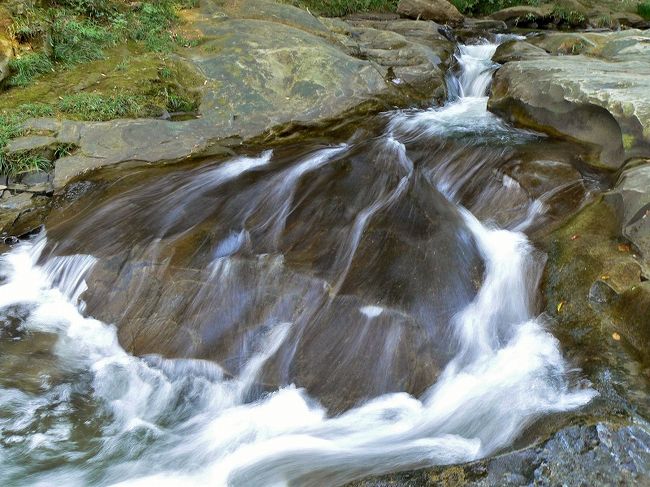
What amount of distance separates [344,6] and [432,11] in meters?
2.54

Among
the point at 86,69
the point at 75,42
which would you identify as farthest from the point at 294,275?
the point at 75,42

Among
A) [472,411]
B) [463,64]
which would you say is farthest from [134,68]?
[472,411]

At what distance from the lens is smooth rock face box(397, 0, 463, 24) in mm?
14180

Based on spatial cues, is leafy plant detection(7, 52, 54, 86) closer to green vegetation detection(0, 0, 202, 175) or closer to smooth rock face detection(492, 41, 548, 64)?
green vegetation detection(0, 0, 202, 175)

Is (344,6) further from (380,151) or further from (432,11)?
(380,151)

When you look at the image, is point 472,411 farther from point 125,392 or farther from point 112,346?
point 112,346

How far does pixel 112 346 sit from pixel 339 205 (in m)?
2.61

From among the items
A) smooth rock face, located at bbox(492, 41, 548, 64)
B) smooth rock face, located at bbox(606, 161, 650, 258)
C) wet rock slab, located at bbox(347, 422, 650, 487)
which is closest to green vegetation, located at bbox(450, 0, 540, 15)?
smooth rock face, located at bbox(492, 41, 548, 64)

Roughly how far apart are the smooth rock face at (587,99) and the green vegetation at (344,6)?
7.73 meters

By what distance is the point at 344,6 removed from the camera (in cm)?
1455

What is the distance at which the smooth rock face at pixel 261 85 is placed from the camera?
21.3 feet

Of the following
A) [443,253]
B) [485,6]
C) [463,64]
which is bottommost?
[443,253]

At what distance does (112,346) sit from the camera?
175 inches

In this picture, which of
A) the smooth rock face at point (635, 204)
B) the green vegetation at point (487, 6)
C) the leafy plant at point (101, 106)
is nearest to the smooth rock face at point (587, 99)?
the smooth rock face at point (635, 204)
